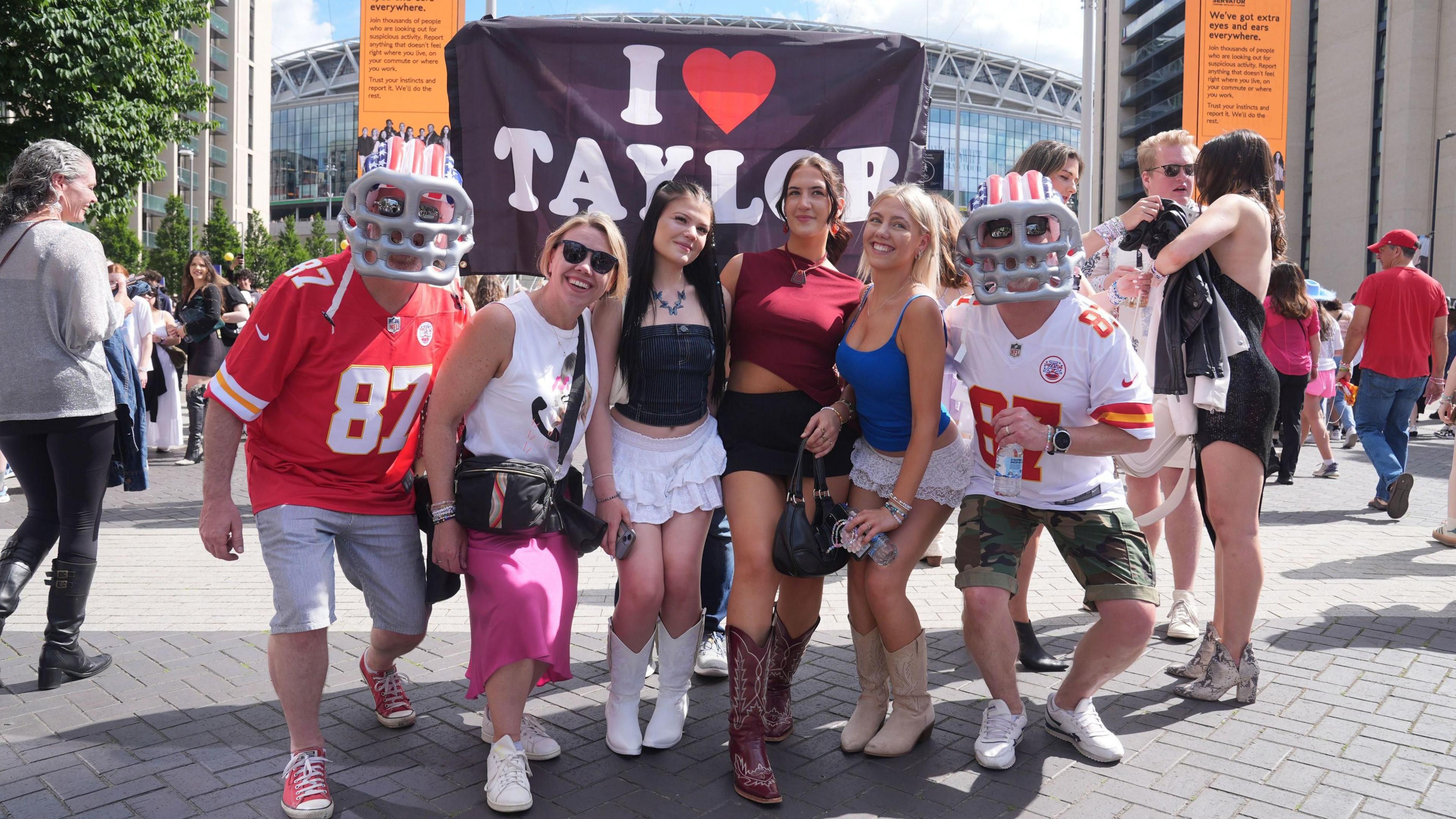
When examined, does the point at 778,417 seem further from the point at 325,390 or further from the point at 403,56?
the point at 403,56

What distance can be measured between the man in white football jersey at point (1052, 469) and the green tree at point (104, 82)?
14.5 metres

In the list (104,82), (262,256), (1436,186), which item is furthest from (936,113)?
(104,82)

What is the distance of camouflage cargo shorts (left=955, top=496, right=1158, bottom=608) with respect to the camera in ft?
12.3

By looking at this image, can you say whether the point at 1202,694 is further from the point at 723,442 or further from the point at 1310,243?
the point at 1310,243

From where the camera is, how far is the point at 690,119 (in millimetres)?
5594

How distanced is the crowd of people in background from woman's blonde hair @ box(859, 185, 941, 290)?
0.04 feet

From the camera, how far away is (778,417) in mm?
3828

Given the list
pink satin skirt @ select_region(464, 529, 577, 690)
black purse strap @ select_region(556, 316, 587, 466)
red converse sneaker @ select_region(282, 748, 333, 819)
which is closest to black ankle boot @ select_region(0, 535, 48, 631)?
red converse sneaker @ select_region(282, 748, 333, 819)

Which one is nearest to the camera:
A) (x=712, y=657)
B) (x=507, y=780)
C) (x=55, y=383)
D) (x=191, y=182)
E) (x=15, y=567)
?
(x=507, y=780)

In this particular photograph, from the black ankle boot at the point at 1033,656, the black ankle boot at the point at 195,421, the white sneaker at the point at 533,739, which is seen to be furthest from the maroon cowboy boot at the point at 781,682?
the black ankle boot at the point at 195,421

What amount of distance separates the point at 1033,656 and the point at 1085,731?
101cm

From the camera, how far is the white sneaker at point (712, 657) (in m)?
4.70

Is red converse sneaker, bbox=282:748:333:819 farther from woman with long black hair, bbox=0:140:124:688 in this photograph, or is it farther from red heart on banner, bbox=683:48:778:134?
red heart on banner, bbox=683:48:778:134

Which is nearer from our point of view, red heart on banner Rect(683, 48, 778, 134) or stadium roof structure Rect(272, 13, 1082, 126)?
red heart on banner Rect(683, 48, 778, 134)
